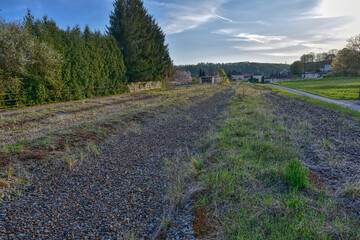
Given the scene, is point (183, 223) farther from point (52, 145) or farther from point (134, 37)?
point (134, 37)

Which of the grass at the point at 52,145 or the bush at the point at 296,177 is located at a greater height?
the grass at the point at 52,145

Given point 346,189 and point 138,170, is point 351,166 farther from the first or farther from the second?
point 138,170

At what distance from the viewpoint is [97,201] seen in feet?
12.6

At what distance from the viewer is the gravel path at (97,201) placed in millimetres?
3035

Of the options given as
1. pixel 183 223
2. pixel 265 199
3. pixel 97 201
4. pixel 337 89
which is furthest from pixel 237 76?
pixel 183 223

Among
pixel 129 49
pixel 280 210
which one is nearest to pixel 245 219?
pixel 280 210

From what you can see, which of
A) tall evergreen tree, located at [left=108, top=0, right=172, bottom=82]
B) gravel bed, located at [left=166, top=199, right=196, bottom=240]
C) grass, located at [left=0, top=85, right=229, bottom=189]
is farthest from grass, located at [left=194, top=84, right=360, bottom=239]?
tall evergreen tree, located at [left=108, top=0, right=172, bottom=82]

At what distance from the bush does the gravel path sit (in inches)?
88.5

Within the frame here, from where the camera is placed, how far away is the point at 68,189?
4.20m

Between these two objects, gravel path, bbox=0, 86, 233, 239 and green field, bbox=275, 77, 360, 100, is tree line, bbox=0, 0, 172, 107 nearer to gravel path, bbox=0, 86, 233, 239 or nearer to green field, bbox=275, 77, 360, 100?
gravel path, bbox=0, 86, 233, 239

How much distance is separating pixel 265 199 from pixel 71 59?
854 inches

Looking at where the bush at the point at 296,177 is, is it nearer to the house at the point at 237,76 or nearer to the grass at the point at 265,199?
the grass at the point at 265,199

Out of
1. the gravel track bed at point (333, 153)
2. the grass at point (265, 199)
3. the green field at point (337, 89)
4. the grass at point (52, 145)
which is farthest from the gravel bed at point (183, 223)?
the green field at point (337, 89)

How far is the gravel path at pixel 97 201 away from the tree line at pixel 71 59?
1283 cm
